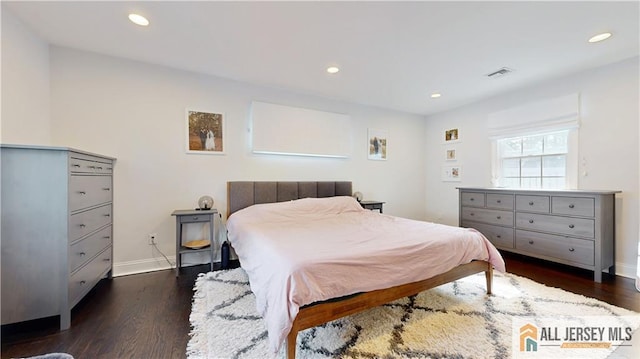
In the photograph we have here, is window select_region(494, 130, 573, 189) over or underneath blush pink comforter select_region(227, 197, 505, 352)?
over

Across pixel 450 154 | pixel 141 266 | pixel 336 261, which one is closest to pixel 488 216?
pixel 450 154

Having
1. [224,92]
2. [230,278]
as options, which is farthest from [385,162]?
[230,278]

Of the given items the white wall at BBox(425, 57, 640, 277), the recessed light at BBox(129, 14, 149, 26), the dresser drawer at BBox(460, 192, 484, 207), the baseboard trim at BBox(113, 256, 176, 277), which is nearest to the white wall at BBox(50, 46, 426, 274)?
the baseboard trim at BBox(113, 256, 176, 277)

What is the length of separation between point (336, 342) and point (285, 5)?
2.47 m

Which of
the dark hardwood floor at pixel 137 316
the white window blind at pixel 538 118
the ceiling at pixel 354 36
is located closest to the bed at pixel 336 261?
the dark hardwood floor at pixel 137 316

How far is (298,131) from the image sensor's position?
13.0 ft

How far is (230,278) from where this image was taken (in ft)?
9.16

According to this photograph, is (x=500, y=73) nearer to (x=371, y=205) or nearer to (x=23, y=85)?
(x=371, y=205)

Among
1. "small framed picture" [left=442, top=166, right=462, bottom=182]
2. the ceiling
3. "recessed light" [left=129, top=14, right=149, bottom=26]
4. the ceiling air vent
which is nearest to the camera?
the ceiling

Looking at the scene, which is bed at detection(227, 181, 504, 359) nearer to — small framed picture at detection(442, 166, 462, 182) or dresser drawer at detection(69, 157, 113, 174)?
dresser drawer at detection(69, 157, 113, 174)

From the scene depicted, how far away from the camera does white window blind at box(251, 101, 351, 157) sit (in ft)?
12.1

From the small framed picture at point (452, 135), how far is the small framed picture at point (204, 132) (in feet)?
13.3

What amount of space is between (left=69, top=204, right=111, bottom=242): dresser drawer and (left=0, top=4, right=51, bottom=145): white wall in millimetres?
828

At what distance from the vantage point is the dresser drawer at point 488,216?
139 inches
